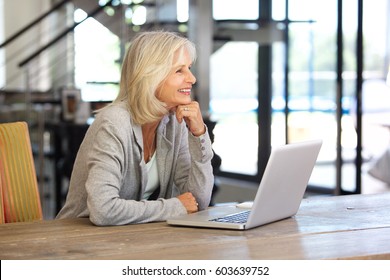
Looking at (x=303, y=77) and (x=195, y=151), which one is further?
(x=303, y=77)

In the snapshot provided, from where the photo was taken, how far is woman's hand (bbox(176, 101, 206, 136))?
2617 millimetres

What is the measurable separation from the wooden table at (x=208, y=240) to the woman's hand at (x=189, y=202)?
161 millimetres

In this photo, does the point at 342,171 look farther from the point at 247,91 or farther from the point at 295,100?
the point at 247,91

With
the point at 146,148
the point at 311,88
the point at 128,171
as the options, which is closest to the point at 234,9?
the point at 311,88

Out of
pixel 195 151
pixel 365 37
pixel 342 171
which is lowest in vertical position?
pixel 342 171

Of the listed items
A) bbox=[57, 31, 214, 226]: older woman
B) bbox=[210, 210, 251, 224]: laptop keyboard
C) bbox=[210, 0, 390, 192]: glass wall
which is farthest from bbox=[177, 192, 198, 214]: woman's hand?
bbox=[210, 0, 390, 192]: glass wall

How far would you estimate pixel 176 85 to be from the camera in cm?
260


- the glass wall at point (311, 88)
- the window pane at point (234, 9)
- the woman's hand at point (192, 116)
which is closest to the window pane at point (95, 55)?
the glass wall at point (311, 88)

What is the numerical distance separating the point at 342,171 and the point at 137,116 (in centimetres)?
411

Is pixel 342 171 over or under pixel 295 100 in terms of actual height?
under

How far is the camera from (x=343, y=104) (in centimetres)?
637

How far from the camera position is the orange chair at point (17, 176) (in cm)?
271

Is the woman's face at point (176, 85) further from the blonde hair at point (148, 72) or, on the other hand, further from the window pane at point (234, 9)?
the window pane at point (234, 9)
